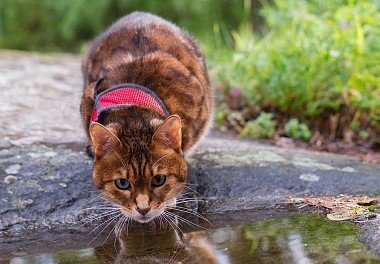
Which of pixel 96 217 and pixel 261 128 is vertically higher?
pixel 96 217

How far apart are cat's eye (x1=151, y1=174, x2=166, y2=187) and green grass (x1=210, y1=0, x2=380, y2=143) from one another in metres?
2.00

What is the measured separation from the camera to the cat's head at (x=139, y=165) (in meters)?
2.78

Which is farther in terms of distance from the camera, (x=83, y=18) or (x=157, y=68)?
(x=83, y=18)

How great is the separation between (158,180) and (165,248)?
330 mm

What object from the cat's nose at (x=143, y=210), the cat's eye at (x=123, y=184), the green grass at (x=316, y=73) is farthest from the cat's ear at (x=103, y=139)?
the green grass at (x=316, y=73)

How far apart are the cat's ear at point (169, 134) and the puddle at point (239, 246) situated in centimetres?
41

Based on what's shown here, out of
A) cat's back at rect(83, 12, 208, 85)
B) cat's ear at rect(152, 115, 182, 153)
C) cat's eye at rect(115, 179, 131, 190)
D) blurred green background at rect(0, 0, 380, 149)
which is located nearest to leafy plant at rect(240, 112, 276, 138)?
blurred green background at rect(0, 0, 380, 149)

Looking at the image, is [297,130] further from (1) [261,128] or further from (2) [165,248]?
(2) [165,248]

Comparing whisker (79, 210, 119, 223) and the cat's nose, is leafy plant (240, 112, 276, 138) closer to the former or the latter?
whisker (79, 210, 119, 223)

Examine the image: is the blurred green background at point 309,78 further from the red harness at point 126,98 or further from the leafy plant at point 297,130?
the red harness at point 126,98

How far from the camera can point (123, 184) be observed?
283cm

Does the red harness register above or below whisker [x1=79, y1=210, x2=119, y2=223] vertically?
above

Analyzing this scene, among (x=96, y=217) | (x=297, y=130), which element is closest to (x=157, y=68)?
(x=96, y=217)

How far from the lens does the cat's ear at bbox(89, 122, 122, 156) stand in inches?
107
